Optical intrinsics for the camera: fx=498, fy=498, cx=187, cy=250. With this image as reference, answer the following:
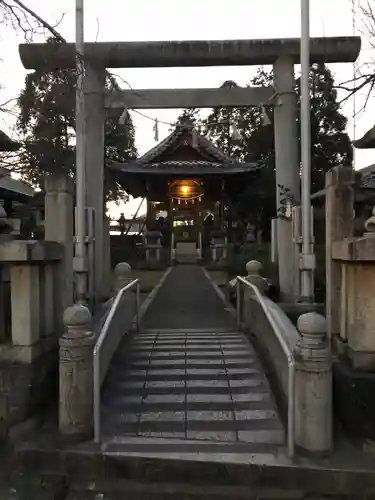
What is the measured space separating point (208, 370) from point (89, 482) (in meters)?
2.22

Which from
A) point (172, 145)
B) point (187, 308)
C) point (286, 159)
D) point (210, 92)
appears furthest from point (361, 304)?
point (172, 145)

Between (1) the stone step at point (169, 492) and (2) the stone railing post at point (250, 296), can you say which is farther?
(2) the stone railing post at point (250, 296)

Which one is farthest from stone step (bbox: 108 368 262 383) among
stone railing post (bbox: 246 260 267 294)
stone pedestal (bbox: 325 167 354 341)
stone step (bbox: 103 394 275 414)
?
stone railing post (bbox: 246 260 267 294)

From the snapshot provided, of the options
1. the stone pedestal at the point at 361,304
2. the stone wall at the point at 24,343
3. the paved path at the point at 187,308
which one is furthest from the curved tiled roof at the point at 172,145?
the stone pedestal at the point at 361,304

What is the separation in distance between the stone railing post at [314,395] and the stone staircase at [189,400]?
39 centimetres

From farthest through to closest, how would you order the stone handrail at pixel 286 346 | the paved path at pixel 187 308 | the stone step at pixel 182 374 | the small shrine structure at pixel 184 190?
the small shrine structure at pixel 184 190 → the paved path at pixel 187 308 → the stone step at pixel 182 374 → the stone handrail at pixel 286 346

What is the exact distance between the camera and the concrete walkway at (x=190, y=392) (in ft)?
16.3

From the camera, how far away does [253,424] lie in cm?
512

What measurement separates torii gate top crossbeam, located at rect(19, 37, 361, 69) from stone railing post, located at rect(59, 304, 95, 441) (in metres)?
6.21

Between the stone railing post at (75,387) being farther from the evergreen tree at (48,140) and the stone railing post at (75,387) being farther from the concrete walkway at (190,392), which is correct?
the evergreen tree at (48,140)

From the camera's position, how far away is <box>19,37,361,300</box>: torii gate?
365 inches

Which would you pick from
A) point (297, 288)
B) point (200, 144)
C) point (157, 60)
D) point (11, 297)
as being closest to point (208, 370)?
point (11, 297)

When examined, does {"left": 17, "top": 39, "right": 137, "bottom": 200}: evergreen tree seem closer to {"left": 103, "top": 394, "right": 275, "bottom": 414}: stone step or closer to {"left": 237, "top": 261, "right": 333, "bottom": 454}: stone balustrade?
{"left": 103, "top": 394, "right": 275, "bottom": 414}: stone step

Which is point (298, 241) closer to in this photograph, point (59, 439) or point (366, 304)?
point (366, 304)
